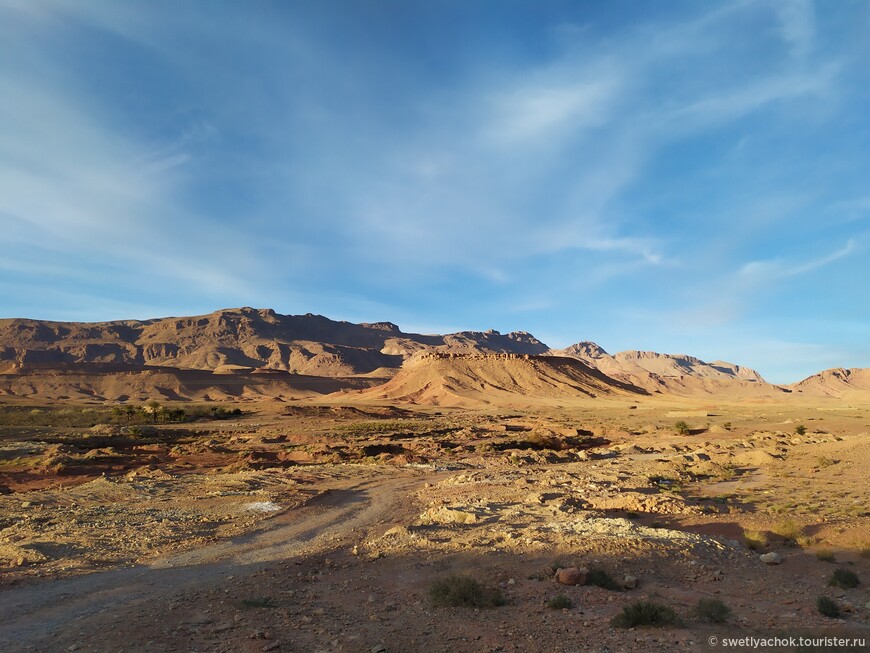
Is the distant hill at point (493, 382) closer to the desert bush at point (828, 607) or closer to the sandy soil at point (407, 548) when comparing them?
the sandy soil at point (407, 548)

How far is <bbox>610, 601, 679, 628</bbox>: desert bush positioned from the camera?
7.67 metres

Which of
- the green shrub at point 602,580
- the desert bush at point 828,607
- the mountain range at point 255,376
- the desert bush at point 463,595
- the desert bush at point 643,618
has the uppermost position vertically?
the mountain range at point 255,376

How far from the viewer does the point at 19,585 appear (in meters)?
10.1

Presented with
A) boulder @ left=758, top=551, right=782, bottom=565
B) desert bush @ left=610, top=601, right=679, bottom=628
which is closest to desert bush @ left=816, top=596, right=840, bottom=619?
desert bush @ left=610, top=601, right=679, bottom=628

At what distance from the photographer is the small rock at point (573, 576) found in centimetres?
997

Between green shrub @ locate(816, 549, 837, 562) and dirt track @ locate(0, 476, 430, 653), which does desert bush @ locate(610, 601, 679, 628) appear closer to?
green shrub @ locate(816, 549, 837, 562)

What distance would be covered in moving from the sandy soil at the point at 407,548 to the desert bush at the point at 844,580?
0.14m

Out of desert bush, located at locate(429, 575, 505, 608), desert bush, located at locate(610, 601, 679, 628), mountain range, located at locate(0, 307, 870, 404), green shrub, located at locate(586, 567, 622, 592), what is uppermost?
mountain range, located at locate(0, 307, 870, 404)

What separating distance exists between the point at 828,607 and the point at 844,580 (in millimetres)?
2146

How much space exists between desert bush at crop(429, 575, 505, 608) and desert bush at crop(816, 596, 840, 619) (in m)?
4.95

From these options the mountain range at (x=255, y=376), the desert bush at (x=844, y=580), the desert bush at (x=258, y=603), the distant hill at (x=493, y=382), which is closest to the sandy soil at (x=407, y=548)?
the desert bush at (x=258, y=603)

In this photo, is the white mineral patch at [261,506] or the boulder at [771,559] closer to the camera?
the boulder at [771,559]

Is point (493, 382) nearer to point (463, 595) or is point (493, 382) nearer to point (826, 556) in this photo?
point (826, 556)

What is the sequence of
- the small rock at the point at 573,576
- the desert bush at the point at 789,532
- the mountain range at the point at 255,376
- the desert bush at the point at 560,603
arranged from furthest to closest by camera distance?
1. the mountain range at the point at 255,376
2. the desert bush at the point at 789,532
3. the small rock at the point at 573,576
4. the desert bush at the point at 560,603
